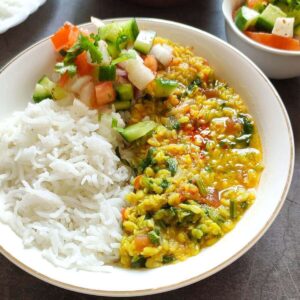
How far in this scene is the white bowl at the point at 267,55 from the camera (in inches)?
121

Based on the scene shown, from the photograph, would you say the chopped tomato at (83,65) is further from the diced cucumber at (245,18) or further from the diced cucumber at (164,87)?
the diced cucumber at (245,18)

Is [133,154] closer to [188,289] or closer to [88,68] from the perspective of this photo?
[88,68]

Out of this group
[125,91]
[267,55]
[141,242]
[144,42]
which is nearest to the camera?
[141,242]

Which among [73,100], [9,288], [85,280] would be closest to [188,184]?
[85,280]

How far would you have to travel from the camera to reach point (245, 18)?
3232 millimetres

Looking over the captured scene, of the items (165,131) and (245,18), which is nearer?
(165,131)

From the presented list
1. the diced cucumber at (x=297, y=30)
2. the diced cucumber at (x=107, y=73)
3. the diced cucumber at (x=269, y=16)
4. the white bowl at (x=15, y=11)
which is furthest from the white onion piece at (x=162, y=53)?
the white bowl at (x=15, y=11)

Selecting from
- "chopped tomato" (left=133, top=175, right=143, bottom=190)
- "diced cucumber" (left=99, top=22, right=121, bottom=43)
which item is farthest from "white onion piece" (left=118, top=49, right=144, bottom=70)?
"chopped tomato" (left=133, top=175, right=143, bottom=190)

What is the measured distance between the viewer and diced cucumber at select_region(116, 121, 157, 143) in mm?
2691

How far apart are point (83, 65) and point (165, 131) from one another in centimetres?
68

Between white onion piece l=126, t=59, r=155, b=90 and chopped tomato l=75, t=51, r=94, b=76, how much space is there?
248 millimetres

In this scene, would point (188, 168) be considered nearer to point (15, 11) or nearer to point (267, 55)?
point (267, 55)

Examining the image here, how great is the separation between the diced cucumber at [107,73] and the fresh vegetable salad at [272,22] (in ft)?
3.71

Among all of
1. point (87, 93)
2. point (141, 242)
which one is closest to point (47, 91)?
point (87, 93)
